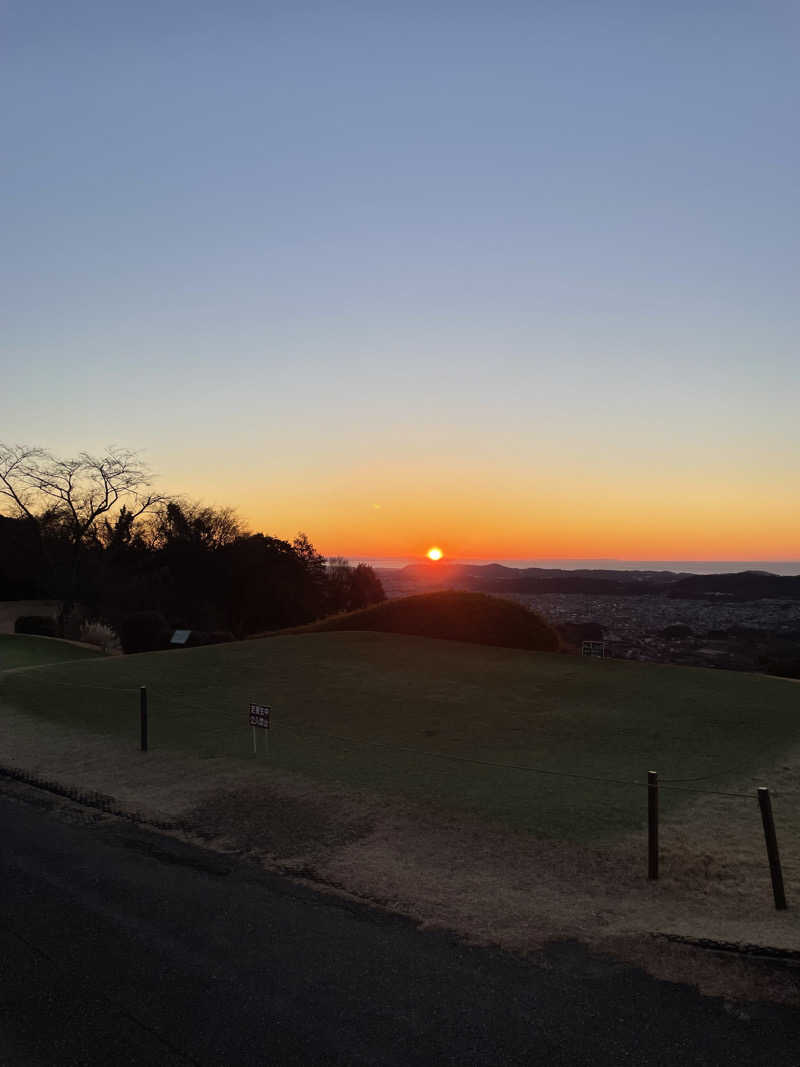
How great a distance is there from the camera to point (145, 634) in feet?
99.1

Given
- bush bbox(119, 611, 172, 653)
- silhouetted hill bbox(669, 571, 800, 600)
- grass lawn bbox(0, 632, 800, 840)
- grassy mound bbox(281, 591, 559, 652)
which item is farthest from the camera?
silhouetted hill bbox(669, 571, 800, 600)

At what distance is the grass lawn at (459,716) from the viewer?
10.9 metres

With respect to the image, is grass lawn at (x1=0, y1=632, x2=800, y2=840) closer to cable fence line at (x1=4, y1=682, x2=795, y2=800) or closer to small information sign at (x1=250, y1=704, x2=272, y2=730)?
cable fence line at (x1=4, y1=682, x2=795, y2=800)

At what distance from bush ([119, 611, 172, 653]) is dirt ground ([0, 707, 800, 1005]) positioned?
18829 mm

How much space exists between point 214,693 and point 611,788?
10.6m

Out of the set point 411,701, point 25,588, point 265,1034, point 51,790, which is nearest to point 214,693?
point 411,701

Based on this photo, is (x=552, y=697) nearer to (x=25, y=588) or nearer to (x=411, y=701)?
(x=411, y=701)

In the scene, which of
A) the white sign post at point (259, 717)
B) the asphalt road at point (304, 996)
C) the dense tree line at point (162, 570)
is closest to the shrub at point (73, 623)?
the dense tree line at point (162, 570)

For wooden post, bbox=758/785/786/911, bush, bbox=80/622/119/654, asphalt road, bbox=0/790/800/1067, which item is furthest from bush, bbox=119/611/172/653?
wooden post, bbox=758/785/786/911

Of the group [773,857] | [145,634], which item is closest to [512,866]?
[773,857]

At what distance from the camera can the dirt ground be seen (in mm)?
6035

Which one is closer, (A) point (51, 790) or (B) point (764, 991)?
(B) point (764, 991)

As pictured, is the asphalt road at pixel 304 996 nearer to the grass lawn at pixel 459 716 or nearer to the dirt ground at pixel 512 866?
the dirt ground at pixel 512 866

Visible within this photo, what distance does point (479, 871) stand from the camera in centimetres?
765
